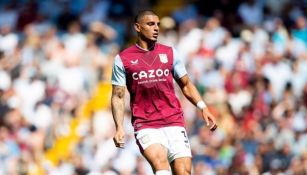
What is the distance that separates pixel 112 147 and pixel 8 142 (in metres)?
2.22

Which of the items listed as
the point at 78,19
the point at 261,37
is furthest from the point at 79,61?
the point at 261,37

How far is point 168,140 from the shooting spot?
14.4m

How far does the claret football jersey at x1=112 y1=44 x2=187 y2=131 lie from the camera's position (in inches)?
563

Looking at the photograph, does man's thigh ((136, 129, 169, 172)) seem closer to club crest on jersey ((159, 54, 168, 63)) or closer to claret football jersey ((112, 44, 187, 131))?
claret football jersey ((112, 44, 187, 131))

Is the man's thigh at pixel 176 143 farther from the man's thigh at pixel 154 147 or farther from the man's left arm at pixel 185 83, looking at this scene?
the man's left arm at pixel 185 83

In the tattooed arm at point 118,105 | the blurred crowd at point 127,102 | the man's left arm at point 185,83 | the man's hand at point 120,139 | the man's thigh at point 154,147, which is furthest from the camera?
the blurred crowd at point 127,102

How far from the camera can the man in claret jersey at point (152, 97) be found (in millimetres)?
14281

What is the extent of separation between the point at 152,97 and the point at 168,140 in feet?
1.88

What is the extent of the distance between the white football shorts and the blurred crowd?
6114 mm

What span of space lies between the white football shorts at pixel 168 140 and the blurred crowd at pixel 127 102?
6.11 meters

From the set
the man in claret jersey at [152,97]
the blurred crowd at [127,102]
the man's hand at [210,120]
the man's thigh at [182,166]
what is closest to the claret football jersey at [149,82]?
the man in claret jersey at [152,97]

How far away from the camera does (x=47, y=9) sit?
28.0m

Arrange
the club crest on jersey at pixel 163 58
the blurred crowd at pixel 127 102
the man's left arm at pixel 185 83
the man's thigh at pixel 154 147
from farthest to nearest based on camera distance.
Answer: the blurred crowd at pixel 127 102
the man's left arm at pixel 185 83
the club crest on jersey at pixel 163 58
the man's thigh at pixel 154 147

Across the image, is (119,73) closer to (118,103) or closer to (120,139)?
(118,103)
